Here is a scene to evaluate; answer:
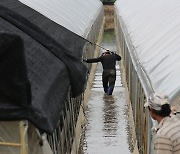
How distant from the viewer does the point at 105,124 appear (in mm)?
11523

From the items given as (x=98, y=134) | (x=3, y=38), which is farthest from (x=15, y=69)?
(x=98, y=134)

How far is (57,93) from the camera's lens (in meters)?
5.88

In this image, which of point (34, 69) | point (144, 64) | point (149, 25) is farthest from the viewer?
point (149, 25)

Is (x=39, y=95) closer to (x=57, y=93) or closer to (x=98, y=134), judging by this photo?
(x=57, y=93)

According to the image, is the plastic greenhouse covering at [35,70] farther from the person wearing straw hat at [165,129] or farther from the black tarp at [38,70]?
the person wearing straw hat at [165,129]

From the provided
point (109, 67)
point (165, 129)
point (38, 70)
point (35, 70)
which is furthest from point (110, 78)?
point (165, 129)

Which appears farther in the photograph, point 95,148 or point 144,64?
point 95,148

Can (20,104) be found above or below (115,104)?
above

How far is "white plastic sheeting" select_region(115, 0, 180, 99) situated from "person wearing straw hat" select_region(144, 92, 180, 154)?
0.76 meters

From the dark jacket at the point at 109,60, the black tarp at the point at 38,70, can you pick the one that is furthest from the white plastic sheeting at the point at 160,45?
the dark jacket at the point at 109,60

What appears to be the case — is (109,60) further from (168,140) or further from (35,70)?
(168,140)

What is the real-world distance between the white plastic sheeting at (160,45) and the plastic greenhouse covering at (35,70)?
1.24 metres

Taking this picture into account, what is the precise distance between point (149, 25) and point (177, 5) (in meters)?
0.81

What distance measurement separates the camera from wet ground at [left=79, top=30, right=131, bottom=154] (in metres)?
9.84
